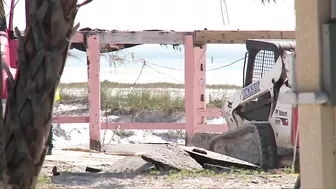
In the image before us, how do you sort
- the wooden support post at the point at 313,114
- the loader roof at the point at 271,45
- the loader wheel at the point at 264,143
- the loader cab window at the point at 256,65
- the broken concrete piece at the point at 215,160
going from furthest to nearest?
the loader cab window at the point at 256,65 < the loader roof at the point at 271,45 < the loader wheel at the point at 264,143 < the broken concrete piece at the point at 215,160 < the wooden support post at the point at 313,114

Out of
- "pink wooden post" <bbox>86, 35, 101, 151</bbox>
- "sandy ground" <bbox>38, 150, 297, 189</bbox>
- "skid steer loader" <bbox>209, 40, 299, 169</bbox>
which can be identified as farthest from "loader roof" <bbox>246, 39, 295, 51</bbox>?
"pink wooden post" <bbox>86, 35, 101, 151</bbox>

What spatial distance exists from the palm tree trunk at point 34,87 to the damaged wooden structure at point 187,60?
1058 cm

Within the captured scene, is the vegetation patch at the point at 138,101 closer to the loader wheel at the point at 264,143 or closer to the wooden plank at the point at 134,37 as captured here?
the wooden plank at the point at 134,37

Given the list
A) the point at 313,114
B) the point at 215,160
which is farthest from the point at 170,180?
the point at 313,114

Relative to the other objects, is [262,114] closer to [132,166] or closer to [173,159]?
[173,159]

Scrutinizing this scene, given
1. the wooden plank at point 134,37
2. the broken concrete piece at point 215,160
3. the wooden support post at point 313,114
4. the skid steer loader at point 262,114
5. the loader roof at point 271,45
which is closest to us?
the wooden support post at point 313,114

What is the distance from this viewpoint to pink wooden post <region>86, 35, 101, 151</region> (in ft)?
52.6

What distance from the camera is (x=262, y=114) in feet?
41.6

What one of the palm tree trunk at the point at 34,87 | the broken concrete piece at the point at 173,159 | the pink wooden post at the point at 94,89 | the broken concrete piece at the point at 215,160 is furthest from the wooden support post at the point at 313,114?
the pink wooden post at the point at 94,89

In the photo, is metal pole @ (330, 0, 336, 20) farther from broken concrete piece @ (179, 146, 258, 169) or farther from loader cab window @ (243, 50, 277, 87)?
loader cab window @ (243, 50, 277, 87)

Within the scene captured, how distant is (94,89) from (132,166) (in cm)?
599

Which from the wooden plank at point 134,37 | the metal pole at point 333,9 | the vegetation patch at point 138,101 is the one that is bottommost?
the vegetation patch at point 138,101

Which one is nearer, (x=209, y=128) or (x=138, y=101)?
(x=209, y=128)

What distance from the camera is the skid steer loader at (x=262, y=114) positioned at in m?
11.6
